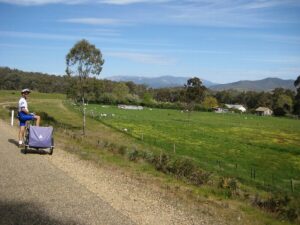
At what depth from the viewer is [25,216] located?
28.9 ft

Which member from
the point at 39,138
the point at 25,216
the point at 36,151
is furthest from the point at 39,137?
the point at 25,216

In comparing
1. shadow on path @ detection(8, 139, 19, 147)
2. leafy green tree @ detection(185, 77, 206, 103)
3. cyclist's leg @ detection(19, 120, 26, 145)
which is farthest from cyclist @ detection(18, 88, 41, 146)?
leafy green tree @ detection(185, 77, 206, 103)

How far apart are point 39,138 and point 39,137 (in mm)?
37

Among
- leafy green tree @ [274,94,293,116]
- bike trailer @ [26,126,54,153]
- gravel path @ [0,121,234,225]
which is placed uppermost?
bike trailer @ [26,126,54,153]

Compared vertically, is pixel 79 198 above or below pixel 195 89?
below

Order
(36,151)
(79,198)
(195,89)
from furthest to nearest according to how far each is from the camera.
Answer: (195,89)
(36,151)
(79,198)

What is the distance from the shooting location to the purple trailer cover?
622 inches

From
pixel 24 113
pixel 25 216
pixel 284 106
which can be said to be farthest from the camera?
pixel 284 106

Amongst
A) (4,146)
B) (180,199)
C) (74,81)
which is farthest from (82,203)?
(74,81)

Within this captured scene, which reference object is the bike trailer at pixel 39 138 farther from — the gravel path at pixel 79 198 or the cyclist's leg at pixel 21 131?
the cyclist's leg at pixel 21 131

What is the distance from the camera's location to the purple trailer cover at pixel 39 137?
51.9 ft

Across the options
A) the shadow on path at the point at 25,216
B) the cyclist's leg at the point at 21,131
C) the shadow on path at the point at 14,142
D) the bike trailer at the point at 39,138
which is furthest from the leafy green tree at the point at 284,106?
the shadow on path at the point at 25,216

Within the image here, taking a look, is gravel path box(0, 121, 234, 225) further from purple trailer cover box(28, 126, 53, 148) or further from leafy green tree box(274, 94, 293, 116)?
leafy green tree box(274, 94, 293, 116)

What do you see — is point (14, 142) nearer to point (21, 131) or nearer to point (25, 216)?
point (21, 131)
